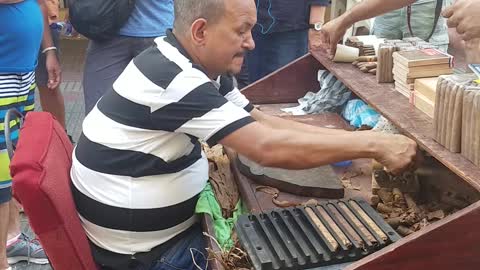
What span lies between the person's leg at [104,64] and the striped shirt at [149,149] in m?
1.22

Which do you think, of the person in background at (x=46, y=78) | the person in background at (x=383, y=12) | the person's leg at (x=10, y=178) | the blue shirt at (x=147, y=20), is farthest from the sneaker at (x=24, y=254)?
the person in background at (x=383, y=12)

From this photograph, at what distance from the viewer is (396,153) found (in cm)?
158

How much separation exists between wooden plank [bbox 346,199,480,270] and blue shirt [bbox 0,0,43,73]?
190 centimetres

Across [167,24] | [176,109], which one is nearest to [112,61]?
[167,24]

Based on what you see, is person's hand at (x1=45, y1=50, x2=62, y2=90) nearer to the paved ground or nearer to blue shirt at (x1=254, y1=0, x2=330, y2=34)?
the paved ground

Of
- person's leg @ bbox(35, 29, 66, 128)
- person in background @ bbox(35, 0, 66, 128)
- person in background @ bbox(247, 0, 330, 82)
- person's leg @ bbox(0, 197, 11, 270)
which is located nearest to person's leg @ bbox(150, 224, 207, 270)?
person's leg @ bbox(0, 197, 11, 270)

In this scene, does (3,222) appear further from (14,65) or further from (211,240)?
(211,240)

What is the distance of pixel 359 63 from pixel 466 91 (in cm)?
91

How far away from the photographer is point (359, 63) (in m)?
2.37

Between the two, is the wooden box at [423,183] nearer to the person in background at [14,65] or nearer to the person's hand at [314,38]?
the person's hand at [314,38]

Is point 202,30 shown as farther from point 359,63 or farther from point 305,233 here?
point 359,63

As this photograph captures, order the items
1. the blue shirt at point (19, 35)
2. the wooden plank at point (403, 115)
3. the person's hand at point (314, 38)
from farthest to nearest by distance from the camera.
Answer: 1. the person's hand at point (314, 38)
2. the blue shirt at point (19, 35)
3. the wooden plank at point (403, 115)

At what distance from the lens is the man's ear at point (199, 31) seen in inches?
68.2

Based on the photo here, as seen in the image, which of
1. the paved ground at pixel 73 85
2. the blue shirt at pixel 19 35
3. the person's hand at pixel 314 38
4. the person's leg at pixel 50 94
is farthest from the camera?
the paved ground at pixel 73 85
